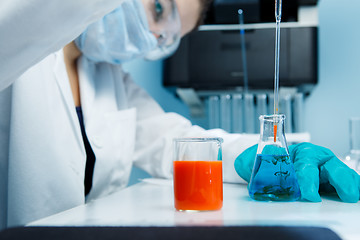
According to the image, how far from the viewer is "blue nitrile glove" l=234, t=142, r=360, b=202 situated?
2.12 ft

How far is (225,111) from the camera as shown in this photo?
6.40ft

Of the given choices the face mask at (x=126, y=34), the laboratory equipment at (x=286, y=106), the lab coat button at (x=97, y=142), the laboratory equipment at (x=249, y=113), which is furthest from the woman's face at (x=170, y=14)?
the laboratory equipment at (x=286, y=106)

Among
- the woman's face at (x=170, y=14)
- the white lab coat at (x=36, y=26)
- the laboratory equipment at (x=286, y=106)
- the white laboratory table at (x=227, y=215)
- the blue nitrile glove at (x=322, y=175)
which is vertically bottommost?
the white laboratory table at (x=227, y=215)

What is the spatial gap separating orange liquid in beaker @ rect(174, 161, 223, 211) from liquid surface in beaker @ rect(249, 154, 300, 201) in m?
0.10

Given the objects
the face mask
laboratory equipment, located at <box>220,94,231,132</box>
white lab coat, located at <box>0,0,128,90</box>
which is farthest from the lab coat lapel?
laboratory equipment, located at <box>220,94,231,132</box>

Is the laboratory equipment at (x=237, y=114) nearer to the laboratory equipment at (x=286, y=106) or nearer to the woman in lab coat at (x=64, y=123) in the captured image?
the laboratory equipment at (x=286, y=106)

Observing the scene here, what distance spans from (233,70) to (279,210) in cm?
128

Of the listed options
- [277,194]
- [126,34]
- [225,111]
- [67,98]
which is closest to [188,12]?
[126,34]

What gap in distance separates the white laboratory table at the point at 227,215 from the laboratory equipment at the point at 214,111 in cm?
128

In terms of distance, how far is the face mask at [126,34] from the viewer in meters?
1.06

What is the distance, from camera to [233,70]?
5.88 ft

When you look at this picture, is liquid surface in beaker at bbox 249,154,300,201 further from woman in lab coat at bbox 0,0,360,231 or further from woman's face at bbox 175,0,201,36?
woman's face at bbox 175,0,201,36

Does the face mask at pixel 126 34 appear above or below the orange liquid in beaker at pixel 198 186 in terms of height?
above

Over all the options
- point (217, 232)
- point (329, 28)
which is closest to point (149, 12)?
point (217, 232)
